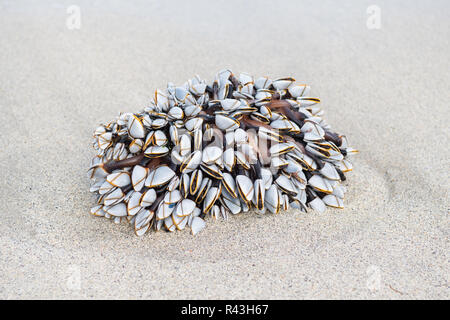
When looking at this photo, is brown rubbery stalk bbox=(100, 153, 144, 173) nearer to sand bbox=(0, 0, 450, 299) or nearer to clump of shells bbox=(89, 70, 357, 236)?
clump of shells bbox=(89, 70, 357, 236)

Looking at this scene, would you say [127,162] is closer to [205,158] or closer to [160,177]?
[160,177]

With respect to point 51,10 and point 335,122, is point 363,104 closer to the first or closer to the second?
point 335,122

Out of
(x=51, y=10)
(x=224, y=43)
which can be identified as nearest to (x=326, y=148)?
(x=224, y=43)

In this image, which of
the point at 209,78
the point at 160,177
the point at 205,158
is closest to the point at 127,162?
the point at 160,177

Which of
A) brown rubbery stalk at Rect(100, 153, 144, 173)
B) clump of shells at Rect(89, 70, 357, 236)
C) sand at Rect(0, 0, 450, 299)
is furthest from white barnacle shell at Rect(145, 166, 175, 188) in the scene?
sand at Rect(0, 0, 450, 299)

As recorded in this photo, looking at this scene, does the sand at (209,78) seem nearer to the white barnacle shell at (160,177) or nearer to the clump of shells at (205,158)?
the clump of shells at (205,158)
